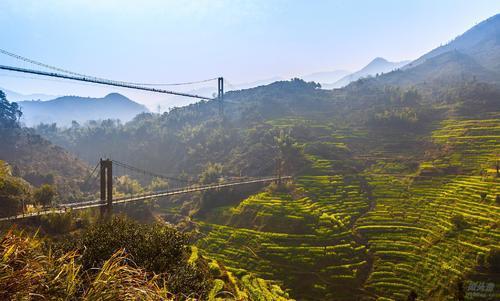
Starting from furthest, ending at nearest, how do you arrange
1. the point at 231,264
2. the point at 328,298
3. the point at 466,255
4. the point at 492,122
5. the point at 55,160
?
the point at 55,160 → the point at 492,122 → the point at 231,264 → the point at 466,255 → the point at 328,298

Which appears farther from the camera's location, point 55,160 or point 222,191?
point 55,160

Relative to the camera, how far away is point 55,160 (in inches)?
3745

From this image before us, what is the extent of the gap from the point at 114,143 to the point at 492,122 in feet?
467

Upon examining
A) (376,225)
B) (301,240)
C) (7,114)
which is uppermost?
(7,114)

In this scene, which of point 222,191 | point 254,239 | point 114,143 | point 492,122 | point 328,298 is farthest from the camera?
point 114,143

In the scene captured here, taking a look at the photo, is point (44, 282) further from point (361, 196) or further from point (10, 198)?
point (361, 196)

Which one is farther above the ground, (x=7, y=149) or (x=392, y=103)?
(x=392, y=103)

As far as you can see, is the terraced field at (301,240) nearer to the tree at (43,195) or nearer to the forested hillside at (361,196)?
the forested hillside at (361,196)

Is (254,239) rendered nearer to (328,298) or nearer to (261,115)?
(328,298)

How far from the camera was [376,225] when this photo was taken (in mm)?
47625

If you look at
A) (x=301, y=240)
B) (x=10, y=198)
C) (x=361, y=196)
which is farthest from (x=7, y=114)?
(x=361, y=196)

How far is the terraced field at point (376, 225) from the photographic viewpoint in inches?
1443

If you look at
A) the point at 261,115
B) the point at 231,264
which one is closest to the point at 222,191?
the point at 231,264

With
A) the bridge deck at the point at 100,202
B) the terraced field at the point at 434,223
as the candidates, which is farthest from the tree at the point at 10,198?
the terraced field at the point at 434,223
